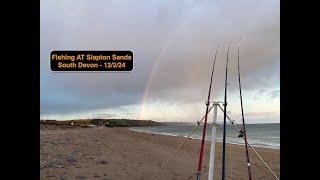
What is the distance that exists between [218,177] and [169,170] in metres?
1.49
